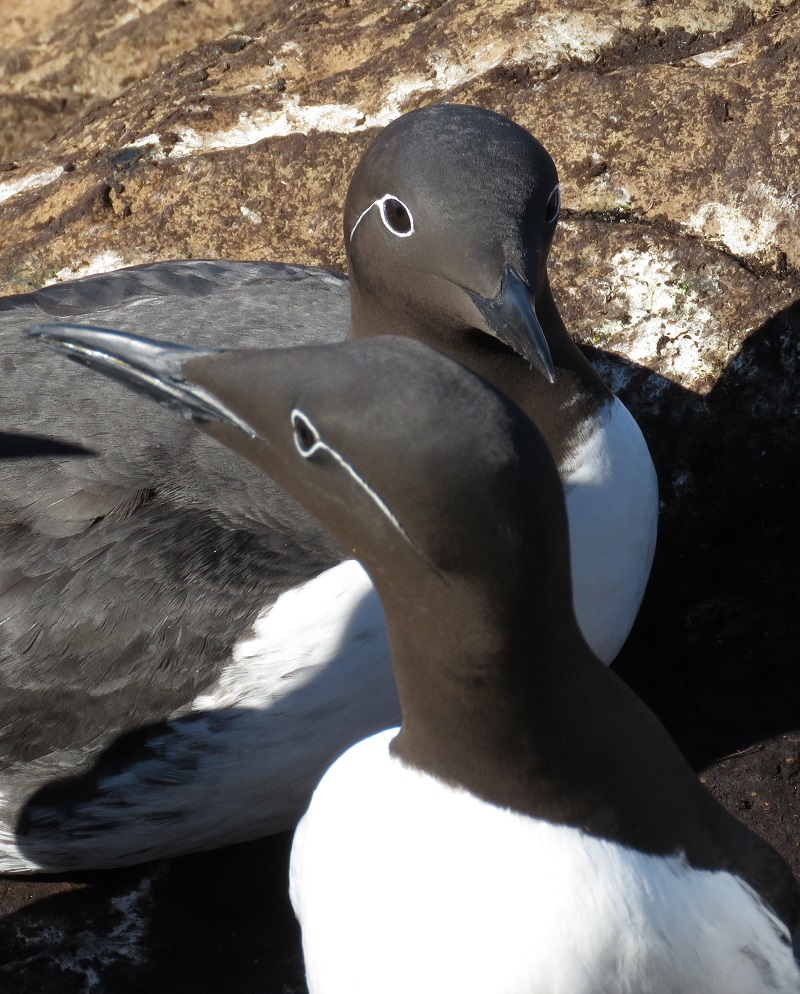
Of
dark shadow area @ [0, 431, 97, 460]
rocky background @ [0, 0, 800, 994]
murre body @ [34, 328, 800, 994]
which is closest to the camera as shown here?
murre body @ [34, 328, 800, 994]

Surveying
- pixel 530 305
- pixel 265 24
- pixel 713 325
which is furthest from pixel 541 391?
pixel 265 24

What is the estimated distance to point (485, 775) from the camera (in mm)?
2391

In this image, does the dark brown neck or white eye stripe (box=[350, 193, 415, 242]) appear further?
the dark brown neck

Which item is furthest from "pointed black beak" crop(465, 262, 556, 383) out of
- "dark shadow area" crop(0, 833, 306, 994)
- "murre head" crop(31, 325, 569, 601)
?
"dark shadow area" crop(0, 833, 306, 994)

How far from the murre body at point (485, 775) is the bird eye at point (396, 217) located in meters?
1.09

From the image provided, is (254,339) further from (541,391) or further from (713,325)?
(713,325)

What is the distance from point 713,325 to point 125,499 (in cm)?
243

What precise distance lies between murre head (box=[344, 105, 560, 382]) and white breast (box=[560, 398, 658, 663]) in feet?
1.69

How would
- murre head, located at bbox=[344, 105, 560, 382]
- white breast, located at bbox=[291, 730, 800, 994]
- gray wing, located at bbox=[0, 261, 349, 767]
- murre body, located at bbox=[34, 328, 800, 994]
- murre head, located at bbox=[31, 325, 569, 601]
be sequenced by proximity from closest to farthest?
murre head, located at bbox=[31, 325, 569, 601]
murre body, located at bbox=[34, 328, 800, 994]
white breast, located at bbox=[291, 730, 800, 994]
murre head, located at bbox=[344, 105, 560, 382]
gray wing, located at bbox=[0, 261, 349, 767]

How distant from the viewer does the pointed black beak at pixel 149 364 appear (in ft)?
7.84

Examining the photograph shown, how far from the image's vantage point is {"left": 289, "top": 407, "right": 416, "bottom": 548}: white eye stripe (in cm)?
211

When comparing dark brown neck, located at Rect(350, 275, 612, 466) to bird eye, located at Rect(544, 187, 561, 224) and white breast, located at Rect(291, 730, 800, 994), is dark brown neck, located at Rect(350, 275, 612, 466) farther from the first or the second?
white breast, located at Rect(291, 730, 800, 994)

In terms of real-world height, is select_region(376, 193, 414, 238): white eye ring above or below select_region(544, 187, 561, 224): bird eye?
above

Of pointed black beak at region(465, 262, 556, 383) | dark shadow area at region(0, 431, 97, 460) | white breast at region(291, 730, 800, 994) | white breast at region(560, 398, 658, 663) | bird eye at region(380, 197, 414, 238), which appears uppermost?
bird eye at region(380, 197, 414, 238)
